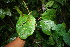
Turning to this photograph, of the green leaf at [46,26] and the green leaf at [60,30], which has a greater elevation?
the green leaf at [46,26]

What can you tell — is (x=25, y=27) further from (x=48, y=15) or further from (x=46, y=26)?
(x=48, y=15)

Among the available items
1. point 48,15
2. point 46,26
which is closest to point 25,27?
point 46,26

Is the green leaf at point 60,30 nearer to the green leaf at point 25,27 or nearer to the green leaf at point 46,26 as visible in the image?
the green leaf at point 46,26

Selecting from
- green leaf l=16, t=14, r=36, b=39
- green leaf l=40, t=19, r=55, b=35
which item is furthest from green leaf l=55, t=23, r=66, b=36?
green leaf l=16, t=14, r=36, b=39

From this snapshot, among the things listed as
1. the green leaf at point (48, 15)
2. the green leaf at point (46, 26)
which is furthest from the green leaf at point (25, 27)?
the green leaf at point (48, 15)

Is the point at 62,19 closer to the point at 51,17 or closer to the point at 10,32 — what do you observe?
the point at 51,17

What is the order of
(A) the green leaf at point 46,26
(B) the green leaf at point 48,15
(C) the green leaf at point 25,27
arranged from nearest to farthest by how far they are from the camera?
(C) the green leaf at point 25,27 < (A) the green leaf at point 46,26 < (B) the green leaf at point 48,15

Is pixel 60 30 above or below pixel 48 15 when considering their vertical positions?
below

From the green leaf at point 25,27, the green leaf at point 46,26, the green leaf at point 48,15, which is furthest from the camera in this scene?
the green leaf at point 48,15

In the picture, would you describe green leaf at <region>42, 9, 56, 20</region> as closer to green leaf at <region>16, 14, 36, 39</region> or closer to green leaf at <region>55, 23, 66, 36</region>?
green leaf at <region>55, 23, 66, 36</region>

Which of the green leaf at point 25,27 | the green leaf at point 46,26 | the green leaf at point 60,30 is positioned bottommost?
the green leaf at point 60,30
